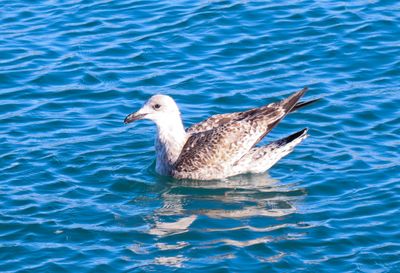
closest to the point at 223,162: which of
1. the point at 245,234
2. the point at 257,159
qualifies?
the point at 257,159

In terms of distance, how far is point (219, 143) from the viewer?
1673cm

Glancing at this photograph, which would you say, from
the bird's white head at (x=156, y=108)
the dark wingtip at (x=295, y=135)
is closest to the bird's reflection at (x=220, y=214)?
the dark wingtip at (x=295, y=135)

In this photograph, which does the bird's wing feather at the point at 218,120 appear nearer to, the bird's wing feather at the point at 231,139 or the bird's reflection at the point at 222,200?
the bird's wing feather at the point at 231,139

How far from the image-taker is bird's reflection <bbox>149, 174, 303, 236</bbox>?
49.1ft

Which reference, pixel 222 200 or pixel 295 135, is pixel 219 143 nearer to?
pixel 295 135

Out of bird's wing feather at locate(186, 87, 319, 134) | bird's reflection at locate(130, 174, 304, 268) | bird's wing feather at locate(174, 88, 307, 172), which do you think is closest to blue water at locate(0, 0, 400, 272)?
bird's reflection at locate(130, 174, 304, 268)

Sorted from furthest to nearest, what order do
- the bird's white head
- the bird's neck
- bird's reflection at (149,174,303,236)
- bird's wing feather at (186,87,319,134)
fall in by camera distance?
bird's wing feather at (186,87,319,134), the bird's neck, the bird's white head, bird's reflection at (149,174,303,236)

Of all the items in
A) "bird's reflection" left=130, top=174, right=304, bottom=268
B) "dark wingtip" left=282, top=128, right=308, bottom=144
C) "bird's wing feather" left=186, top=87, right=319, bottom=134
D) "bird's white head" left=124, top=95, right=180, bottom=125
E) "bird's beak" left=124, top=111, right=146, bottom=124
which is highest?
"bird's white head" left=124, top=95, right=180, bottom=125

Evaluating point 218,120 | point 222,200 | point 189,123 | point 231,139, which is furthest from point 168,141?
point 222,200

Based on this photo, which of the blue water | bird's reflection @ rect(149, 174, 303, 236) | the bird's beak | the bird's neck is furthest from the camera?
the bird's neck

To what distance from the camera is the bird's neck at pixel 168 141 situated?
55.0 ft

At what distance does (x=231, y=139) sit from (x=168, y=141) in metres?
0.93

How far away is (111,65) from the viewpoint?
20031mm

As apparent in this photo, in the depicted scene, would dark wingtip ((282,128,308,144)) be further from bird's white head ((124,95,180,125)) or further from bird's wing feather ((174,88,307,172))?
bird's white head ((124,95,180,125))
